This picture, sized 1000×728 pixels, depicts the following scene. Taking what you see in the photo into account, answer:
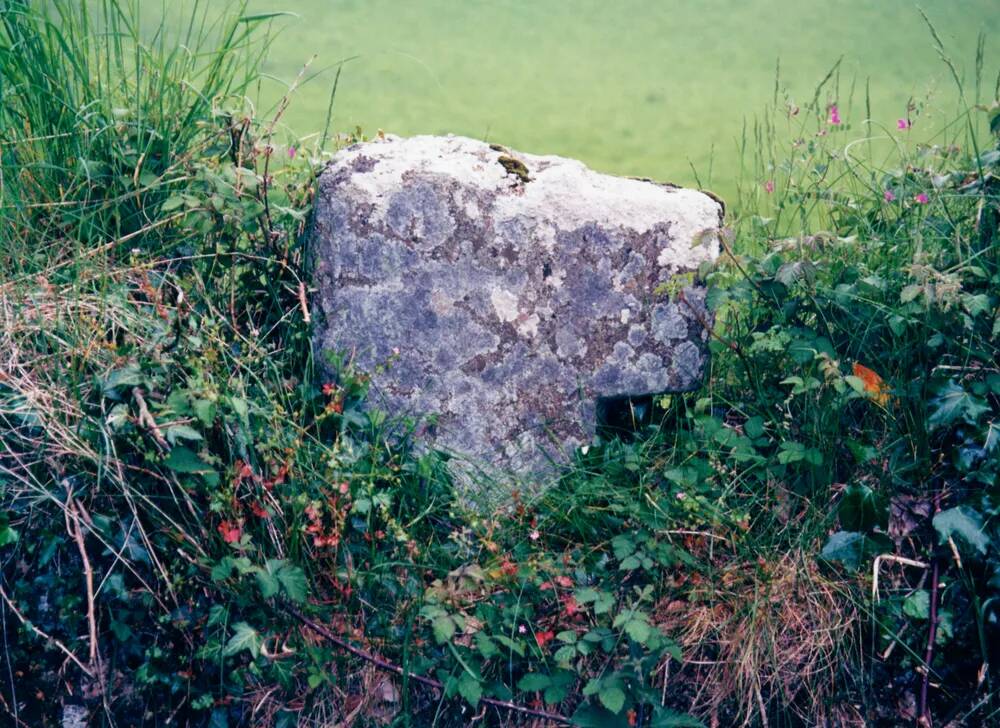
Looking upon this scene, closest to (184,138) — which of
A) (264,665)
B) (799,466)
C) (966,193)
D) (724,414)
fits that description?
(264,665)

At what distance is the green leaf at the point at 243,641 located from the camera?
5.70 ft

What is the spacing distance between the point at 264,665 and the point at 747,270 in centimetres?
127

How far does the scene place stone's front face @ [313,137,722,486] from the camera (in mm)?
2113

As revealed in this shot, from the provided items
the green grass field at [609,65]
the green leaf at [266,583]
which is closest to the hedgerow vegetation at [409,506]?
the green leaf at [266,583]

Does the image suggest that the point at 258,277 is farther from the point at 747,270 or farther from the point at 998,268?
the point at 998,268

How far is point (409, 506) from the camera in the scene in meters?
2.03

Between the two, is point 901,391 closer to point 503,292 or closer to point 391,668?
point 503,292

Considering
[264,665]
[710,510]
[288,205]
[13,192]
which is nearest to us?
[264,665]

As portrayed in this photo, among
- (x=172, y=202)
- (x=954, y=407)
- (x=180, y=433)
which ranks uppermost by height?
(x=172, y=202)

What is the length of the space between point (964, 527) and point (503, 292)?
1.03 metres

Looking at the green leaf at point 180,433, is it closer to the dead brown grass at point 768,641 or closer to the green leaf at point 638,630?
the green leaf at point 638,630

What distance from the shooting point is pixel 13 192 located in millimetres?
2082

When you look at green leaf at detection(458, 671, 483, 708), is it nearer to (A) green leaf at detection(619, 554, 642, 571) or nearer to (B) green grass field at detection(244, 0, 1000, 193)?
(A) green leaf at detection(619, 554, 642, 571)

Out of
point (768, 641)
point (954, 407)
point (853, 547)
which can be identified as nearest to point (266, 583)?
point (768, 641)
